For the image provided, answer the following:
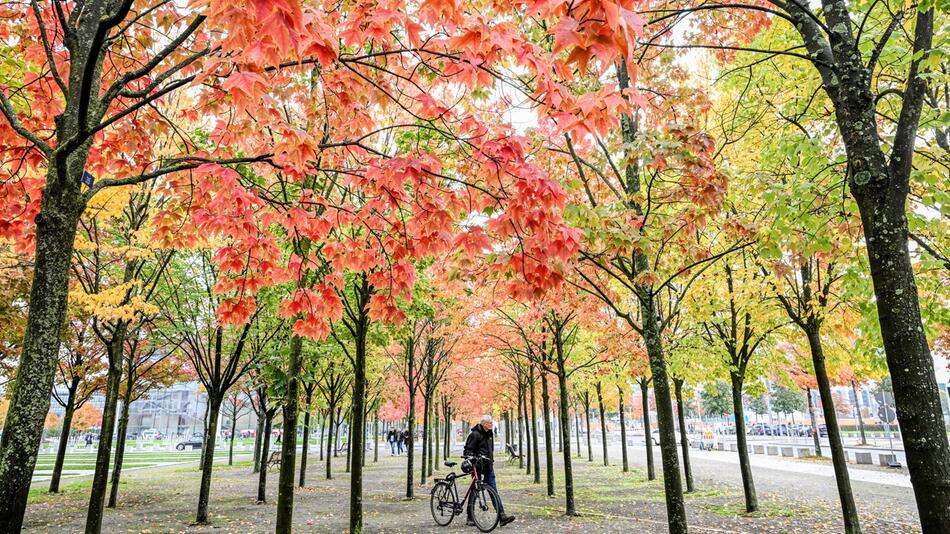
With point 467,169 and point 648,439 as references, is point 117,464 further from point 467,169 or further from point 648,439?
point 648,439

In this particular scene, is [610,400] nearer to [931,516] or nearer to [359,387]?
[359,387]

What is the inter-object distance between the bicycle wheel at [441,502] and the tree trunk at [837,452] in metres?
7.42

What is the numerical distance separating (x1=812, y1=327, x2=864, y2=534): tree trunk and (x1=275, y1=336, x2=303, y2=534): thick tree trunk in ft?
29.5

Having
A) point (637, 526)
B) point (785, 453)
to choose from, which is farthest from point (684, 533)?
point (785, 453)

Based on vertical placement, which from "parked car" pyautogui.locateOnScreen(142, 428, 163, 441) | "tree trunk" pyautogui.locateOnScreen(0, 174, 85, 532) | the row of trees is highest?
the row of trees

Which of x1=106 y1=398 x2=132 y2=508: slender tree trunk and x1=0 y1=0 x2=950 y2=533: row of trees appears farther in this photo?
x1=106 y1=398 x2=132 y2=508: slender tree trunk

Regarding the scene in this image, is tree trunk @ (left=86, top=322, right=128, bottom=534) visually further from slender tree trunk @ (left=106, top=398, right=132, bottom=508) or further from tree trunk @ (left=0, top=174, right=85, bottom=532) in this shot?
tree trunk @ (left=0, top=174, right=85, bottom=532)

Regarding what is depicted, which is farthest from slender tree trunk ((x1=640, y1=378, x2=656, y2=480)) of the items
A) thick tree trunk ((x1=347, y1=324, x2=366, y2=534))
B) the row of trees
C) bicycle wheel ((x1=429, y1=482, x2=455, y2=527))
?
thick tree trunk ((x1=347, y1=324, x2=366, y2=534))

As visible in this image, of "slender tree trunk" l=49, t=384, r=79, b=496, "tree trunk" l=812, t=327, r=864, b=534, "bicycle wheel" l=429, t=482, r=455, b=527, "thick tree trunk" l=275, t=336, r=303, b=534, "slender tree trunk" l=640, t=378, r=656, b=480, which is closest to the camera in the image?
"thick tree trunk" l=275, t=336, r=303, b=534

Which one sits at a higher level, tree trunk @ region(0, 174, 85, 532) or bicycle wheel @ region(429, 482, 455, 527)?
tree trunk @ region(0, 174, 85, 532)

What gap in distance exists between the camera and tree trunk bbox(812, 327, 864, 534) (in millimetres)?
8508

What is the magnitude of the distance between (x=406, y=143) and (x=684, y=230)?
5.54 m

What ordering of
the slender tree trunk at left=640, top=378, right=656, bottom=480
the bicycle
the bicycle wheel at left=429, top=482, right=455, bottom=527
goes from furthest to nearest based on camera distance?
the slender tree trunk at left=640, top=378, right=656, bottom=480, the bicycle wheel at left=429, top=482, right=455, bottom=527, the bicycle

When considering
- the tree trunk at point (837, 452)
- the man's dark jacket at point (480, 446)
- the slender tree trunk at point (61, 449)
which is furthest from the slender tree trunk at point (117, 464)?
the tree trunk at point (837, 452)
